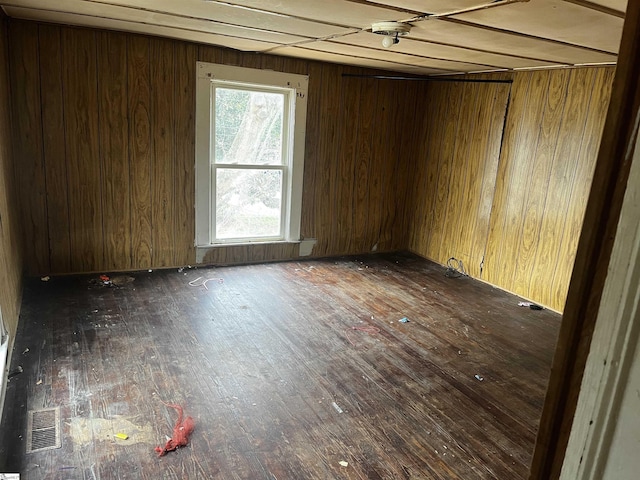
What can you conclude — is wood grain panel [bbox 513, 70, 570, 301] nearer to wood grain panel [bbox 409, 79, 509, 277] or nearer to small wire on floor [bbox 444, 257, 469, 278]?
wood grain panel [bbox 409, 79, 509, 277]

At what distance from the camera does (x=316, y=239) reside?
5.15 meters

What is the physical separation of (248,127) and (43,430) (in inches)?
126

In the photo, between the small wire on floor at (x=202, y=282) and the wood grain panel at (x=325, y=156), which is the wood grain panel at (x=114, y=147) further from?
the wood grain panel at (x=325, y=156)

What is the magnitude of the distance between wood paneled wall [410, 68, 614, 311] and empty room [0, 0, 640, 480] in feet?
0.08

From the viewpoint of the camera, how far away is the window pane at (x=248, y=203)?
4566 mm

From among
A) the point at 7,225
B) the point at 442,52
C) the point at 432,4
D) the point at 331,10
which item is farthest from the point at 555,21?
the point at 7,225

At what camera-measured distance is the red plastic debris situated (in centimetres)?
208

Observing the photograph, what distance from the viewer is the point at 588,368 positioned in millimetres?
612

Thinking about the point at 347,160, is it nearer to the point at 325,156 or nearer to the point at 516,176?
the point at 325,156

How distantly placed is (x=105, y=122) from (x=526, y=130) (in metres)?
3.84

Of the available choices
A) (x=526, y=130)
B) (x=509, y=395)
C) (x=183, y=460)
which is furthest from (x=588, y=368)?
(x=526, y=130)

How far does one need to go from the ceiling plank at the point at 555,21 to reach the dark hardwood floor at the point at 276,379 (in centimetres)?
208

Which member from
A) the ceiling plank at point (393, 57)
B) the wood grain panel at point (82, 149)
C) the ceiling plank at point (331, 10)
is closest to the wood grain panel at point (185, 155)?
the wood grain panel at point (82, 149)

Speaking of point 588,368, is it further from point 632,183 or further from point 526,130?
point 526,130
